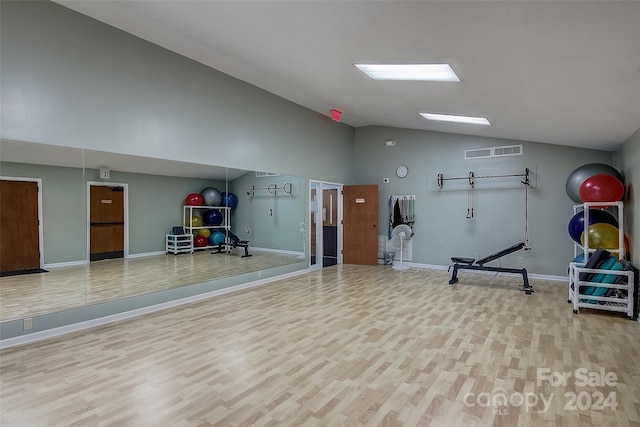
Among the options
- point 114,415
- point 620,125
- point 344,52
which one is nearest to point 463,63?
point 344,52

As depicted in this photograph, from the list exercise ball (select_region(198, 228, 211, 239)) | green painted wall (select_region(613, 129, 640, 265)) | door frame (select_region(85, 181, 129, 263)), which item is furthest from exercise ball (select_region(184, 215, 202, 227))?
green painted wall (select_region(613, 129, 640, 265))

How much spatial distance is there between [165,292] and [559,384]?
14.8 ft

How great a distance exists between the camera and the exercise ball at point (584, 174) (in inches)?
205

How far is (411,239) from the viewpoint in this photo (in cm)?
810

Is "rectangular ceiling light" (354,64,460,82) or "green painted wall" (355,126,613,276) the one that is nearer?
"rectangular ceiling light" (354,64,460,82)

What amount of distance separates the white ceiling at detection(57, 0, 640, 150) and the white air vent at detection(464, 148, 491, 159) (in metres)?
1.48

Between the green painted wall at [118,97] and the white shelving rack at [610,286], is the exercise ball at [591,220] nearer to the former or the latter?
the white shelving rack at [610,286]

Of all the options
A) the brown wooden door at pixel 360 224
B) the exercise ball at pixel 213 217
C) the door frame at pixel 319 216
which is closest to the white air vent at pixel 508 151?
the brown wooden door at pixel 360 224

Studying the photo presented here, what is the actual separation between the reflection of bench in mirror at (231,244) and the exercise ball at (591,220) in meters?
5.42

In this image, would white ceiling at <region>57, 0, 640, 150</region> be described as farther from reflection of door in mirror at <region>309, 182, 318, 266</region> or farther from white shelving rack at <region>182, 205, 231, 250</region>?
reflection of door in mirror at <region>309, 182, 318, 266</region>

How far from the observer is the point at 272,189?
656cm

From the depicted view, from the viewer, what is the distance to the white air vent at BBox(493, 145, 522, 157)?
6.83 meters

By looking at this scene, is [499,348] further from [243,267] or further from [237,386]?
[243,267]

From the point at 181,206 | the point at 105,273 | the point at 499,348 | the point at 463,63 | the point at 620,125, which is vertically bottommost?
the point at 499,348
